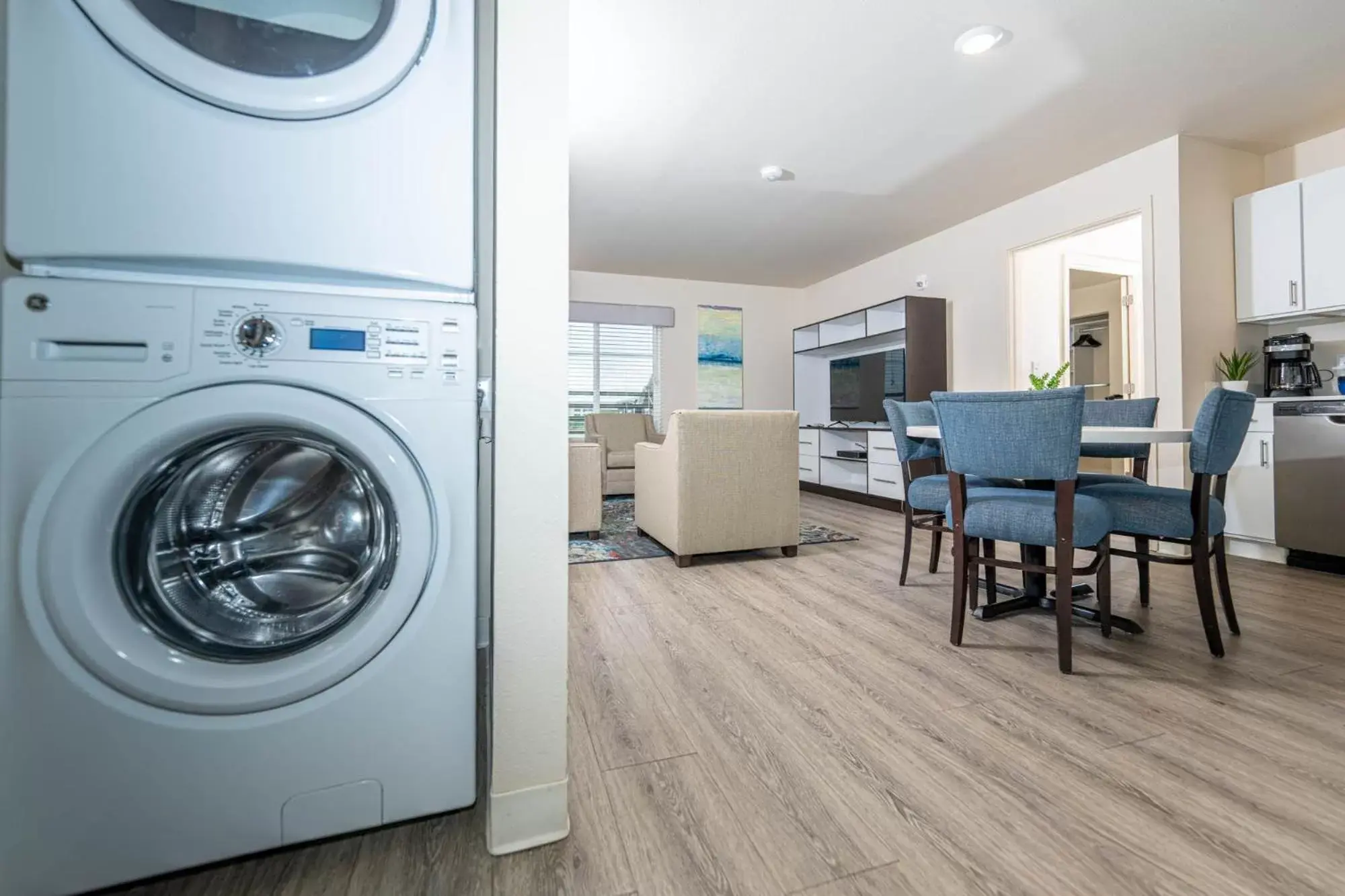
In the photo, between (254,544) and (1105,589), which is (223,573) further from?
(1105,589)

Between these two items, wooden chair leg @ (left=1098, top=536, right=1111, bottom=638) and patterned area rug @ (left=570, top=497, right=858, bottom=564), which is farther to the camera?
patterned area rug @ (left=570, top=497, right=858, bottom=564)

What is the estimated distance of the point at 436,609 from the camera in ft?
3.08

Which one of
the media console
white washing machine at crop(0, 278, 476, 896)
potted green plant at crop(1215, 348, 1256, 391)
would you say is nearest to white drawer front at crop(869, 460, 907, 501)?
the media console

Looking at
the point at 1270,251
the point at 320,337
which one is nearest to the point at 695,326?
the point at 1270,251

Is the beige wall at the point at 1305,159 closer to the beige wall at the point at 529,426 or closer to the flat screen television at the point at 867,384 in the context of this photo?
the flat screen television at the point at 867,384

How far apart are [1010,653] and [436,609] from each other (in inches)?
68.0

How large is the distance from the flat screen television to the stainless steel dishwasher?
7.31 feet

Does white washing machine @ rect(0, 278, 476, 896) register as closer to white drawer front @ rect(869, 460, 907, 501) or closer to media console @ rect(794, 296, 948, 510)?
media console @ rect(794, 296, 948, 510)

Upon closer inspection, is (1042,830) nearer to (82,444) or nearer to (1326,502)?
(82,444)

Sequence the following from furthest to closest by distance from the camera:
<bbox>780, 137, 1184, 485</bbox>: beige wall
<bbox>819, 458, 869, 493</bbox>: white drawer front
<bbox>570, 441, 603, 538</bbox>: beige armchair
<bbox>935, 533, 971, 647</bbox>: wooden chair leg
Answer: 1. <bbox>819, 458, 869, 493</bbox>: white drawer front
2. <bbox>570, 441, 603, 538</bbox>: beige armchair
3. <bbox>780, 137, 1184, 485</bbox>: beige wall
4. <bbox>935, 533, 971, 647</bbox>: wooden chair leg

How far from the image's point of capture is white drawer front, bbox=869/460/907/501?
15.0 feet

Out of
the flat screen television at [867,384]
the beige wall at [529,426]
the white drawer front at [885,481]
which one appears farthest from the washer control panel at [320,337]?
the flat screen television at [867,384]

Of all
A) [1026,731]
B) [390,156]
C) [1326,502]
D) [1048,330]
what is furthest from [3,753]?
[1048,330]

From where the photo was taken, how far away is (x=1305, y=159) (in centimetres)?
321
